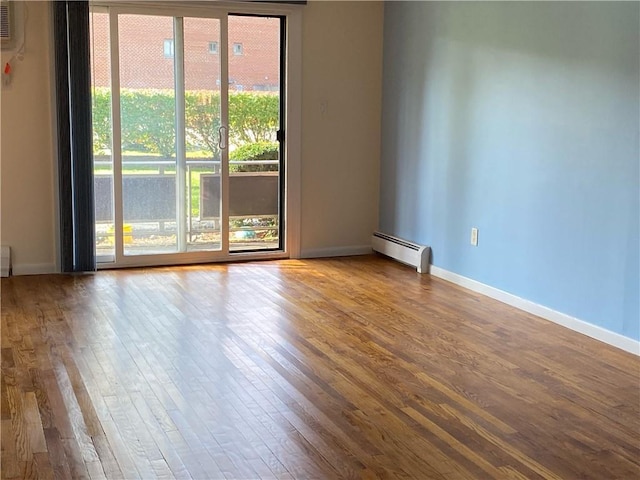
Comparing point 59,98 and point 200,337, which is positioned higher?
point 59,98

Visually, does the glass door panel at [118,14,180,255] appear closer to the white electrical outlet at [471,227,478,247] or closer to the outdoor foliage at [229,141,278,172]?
the outdoor foliage at [229,141,278,172]

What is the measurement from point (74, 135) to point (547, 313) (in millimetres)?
3534

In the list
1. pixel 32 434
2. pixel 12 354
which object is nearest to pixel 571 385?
pixel 32 434

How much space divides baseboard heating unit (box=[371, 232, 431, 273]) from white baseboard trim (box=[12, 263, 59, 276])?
8.71 feet

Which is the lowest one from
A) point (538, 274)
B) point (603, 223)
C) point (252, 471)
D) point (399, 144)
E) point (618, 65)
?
point (252, 471)

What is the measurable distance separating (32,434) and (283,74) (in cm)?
407

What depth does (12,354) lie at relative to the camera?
12.7ft

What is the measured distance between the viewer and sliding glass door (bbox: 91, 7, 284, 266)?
5.77m

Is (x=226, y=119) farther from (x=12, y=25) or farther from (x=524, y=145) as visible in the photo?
(x=524, y=145)

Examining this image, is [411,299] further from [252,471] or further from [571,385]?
[252,471]

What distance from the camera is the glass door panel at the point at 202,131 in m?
5.95

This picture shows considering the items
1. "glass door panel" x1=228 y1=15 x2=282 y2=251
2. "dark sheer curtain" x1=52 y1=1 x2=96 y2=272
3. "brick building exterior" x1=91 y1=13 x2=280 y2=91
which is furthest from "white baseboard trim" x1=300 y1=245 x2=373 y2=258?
"dark sheer curtain" x1=52 y1=1 x2=96 y2=272

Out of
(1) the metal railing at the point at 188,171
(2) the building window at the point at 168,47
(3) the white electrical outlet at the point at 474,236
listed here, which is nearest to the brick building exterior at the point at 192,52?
(2) the building window at the point at 168,47

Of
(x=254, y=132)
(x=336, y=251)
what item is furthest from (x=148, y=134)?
(x=336, y=251)
